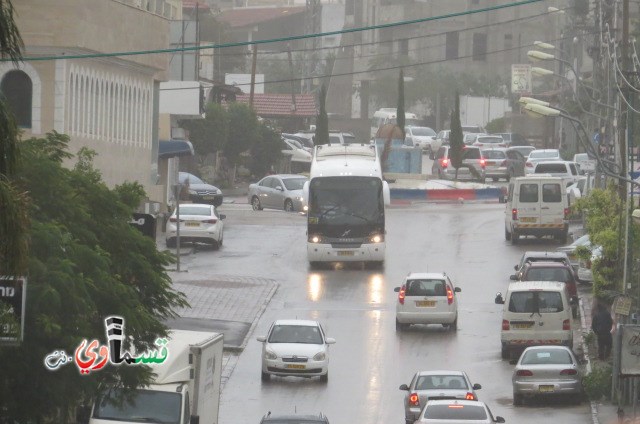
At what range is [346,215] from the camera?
45.5 metres

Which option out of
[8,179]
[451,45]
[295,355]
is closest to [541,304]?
[295,355]

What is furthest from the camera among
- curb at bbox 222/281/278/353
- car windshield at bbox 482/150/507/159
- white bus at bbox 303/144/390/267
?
car windshield at bbox 482/150/507/159

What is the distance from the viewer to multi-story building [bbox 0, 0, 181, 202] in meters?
41.4

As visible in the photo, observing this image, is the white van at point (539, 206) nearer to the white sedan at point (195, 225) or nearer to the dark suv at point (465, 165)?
the white sedan at point (195, 225)

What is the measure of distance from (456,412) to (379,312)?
14828 millimetres

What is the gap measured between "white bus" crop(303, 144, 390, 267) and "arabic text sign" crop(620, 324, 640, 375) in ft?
58.0

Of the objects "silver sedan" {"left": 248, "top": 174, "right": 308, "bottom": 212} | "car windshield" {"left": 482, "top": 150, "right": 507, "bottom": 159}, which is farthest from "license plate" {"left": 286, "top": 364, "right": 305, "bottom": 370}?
"car windshield" {"left": 482, "top": 150, "right": 507, "bottom": 159}

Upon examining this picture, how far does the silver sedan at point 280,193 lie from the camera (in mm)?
60844

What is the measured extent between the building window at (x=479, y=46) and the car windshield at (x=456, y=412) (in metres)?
107

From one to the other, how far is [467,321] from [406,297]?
8.50ft

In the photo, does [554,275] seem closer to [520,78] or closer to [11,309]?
[11,309]

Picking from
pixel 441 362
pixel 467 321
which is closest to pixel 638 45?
pixel 467 321

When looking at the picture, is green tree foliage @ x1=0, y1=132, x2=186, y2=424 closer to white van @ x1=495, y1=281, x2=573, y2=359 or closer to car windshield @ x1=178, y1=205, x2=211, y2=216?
white van @ x1=495, y1=281, x2=573, y2=359

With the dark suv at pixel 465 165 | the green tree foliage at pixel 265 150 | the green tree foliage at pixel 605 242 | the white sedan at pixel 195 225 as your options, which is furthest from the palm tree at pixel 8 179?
the green tree foliage at pixel 265 150
